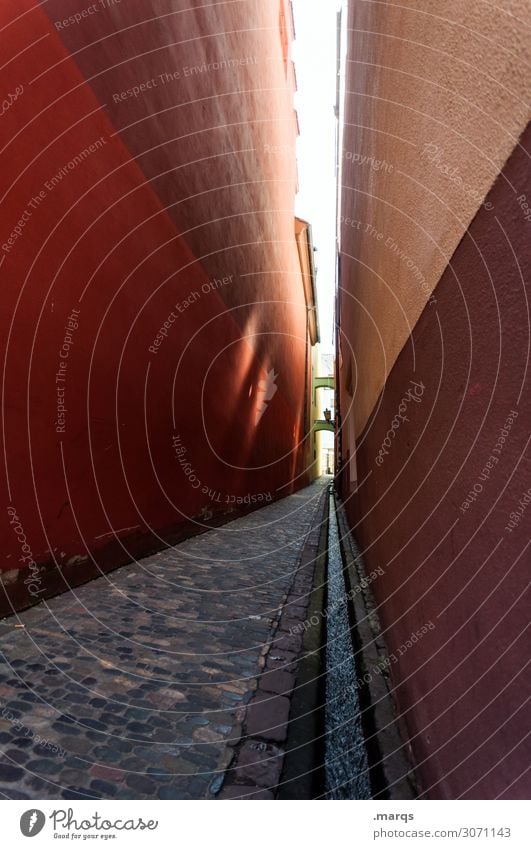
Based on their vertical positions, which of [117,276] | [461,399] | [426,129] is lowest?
[461,399]

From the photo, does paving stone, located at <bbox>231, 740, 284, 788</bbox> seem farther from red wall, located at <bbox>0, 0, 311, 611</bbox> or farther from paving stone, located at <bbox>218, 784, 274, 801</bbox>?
red wall, located at <bbox>0, 0, 311, 611</bbox>

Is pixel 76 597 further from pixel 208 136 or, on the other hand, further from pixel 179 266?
pixel 208 136

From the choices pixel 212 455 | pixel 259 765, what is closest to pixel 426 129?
pixel 259 765

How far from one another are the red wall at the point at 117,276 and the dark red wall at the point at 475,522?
98.3 inches

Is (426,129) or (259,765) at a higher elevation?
(426,129)

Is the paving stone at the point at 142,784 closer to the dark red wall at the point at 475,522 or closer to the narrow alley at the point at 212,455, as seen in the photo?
the narrow alley at the point at 212,455

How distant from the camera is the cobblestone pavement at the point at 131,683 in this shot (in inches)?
65.9

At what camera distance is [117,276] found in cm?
414

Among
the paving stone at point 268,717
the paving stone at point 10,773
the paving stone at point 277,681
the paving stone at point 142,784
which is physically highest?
the paving stone at point 10,773

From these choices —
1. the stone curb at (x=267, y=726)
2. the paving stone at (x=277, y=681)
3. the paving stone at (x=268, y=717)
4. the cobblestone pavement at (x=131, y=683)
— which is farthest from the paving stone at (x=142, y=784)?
the paving stone at (x=277, y=681)

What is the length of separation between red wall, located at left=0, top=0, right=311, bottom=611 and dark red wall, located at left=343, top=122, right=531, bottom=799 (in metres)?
2.50

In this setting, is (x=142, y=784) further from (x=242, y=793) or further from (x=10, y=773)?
(x=10, y=773)

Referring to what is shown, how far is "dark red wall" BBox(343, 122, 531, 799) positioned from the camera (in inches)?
41.3

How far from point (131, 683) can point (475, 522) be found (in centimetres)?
186
